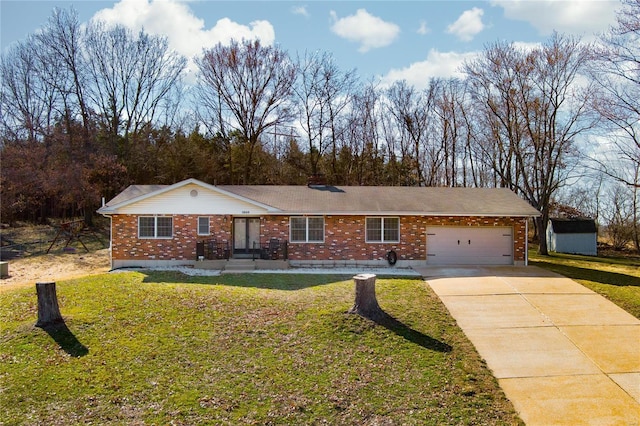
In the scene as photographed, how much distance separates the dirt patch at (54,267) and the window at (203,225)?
13.4ft

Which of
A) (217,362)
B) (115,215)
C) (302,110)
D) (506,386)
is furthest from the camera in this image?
(302,110)

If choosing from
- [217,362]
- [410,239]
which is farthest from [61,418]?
[410,239]

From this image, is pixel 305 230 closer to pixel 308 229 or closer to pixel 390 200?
pixel 308 229

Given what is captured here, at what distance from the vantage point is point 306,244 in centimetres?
1853

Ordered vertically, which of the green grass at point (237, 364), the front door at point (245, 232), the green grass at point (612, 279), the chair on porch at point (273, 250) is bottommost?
the green grass at point (237, 364)

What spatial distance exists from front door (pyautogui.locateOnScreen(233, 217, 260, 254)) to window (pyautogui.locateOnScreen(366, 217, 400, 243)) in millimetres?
4633

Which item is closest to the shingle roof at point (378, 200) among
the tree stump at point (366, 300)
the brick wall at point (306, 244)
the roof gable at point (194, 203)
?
the roof gable at point (194, 203)

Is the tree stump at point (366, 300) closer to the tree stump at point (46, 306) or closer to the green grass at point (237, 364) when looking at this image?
the green grass at point (237, 364)

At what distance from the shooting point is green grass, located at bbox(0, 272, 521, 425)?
6586 mm

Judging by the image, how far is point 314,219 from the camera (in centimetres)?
1862

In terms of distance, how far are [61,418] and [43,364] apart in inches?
76.6

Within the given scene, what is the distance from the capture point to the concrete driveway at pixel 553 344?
6.89 metres

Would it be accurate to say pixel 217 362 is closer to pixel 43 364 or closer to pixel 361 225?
pixel 43 364

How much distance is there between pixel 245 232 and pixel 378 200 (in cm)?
585
